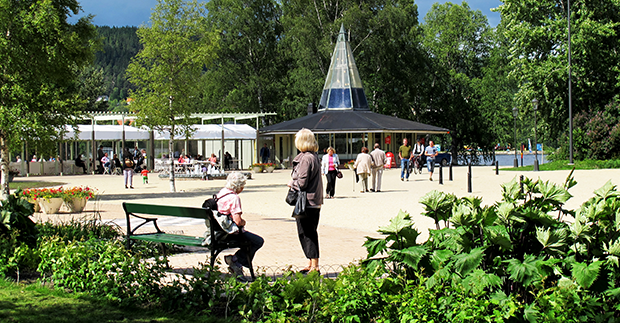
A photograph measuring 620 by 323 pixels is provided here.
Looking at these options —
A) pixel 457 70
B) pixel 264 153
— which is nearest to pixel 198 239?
pixel 264 153

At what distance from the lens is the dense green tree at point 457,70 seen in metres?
55.4

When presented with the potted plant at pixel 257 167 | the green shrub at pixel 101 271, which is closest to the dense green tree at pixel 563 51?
the potted plant at pixel 257 167

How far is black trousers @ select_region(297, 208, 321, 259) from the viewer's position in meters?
6.82

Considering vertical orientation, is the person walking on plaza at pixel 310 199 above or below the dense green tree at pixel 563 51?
below

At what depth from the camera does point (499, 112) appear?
195 ft

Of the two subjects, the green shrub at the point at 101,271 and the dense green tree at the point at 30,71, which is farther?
the dense green tree at the point at 30,71

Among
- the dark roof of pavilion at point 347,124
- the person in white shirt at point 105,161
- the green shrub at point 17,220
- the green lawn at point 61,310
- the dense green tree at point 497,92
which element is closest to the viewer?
the green lawn at point 61,310

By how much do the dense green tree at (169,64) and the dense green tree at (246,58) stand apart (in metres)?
30.3

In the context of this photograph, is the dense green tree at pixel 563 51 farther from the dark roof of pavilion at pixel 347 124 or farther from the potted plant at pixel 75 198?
the potted plant at pixel 75 198

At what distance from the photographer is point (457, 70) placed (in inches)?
2427

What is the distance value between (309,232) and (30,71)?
11.8 meters

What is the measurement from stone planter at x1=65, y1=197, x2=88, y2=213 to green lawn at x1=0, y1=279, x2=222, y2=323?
7.83m

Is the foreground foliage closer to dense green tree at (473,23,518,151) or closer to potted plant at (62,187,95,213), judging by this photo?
potted plant at (62,187,95,213)

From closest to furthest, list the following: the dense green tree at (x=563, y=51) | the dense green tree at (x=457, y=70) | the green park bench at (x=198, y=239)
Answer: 1. the green park bench at (x=198, y=239)
2. the dense green tree at (x=563, y=51)
3. the dense green tree at (x=457, y=70)
